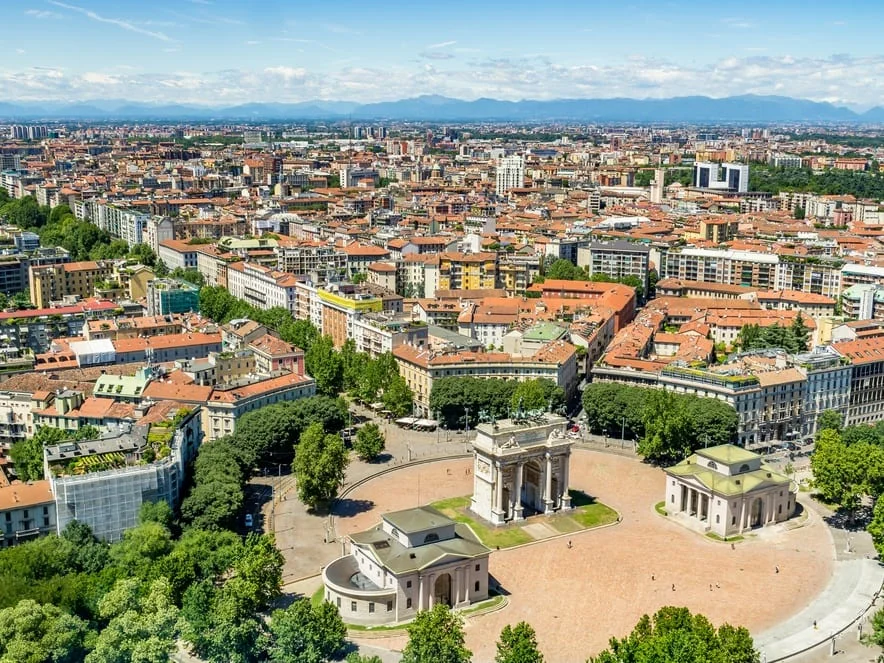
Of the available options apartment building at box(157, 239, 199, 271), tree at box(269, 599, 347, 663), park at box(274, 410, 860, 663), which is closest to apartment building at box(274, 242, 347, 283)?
apartment building at box(157, 239, 199, 271)

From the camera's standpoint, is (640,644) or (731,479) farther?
(731,479)

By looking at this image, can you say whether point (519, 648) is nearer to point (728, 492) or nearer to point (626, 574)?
point (626, 574)

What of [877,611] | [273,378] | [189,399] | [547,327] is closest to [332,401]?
[273,378]

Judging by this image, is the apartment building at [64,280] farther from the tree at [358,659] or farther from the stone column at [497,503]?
the tree at [358,659]

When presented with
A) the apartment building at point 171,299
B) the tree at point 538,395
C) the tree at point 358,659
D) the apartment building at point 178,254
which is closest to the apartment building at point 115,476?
the tree at point 358,659

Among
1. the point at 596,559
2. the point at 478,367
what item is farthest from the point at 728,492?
the point at 478,367

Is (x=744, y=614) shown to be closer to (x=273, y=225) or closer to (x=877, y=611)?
(x=877, y=611)

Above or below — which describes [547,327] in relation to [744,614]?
above
